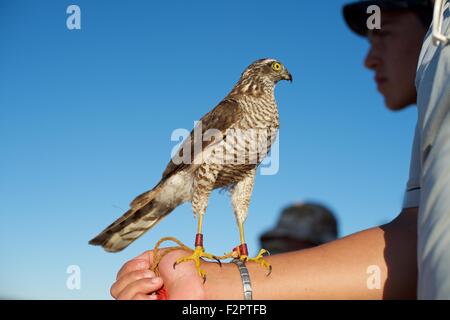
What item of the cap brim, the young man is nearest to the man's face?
the cap brim

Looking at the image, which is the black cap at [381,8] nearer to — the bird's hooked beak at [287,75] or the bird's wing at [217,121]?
the bird's hooked beak at [287,75]

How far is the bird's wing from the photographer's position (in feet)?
12.5

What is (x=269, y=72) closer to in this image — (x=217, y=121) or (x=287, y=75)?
(x=287, y=75)

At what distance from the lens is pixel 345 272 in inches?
85.3

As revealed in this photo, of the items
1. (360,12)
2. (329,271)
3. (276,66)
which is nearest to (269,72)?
(276,66)

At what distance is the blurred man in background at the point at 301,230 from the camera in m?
6.34

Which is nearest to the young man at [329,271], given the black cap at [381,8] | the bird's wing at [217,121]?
the bird's wing at [217,121]

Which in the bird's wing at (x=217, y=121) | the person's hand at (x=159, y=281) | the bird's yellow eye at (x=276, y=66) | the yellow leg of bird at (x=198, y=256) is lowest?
the person's hand at (x=159, y=281)

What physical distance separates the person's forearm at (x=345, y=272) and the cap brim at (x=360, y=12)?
11.5 feet

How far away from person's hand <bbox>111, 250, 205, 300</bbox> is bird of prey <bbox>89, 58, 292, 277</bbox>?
0.80 metres

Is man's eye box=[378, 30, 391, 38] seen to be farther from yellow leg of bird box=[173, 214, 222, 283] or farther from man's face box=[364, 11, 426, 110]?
yellow leg of bird box=[173, 214, 222, 283]

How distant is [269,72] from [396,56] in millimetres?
1453
